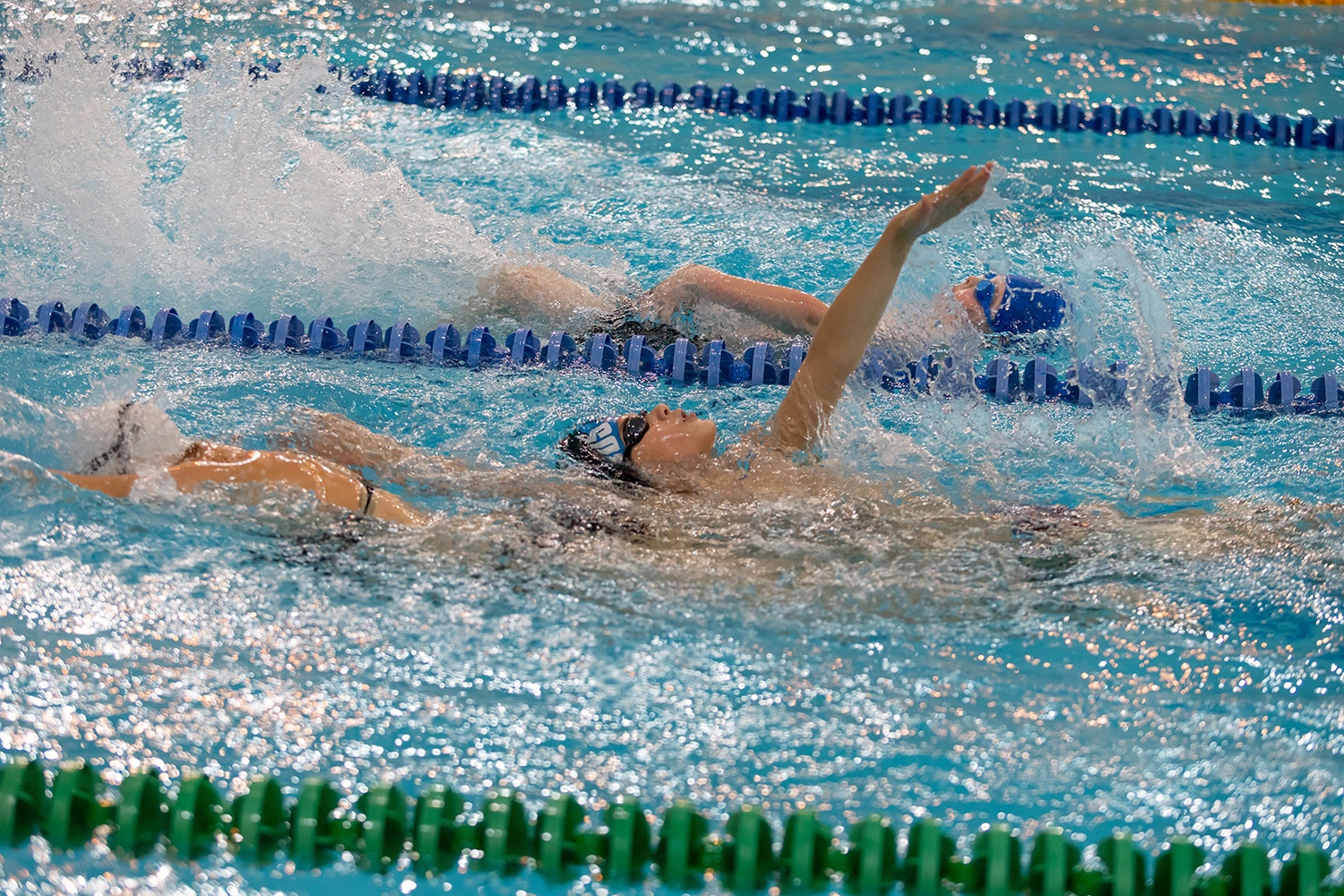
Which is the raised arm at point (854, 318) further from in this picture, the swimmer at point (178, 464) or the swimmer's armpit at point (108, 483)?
the swimmer's armpit at point (108, 483)

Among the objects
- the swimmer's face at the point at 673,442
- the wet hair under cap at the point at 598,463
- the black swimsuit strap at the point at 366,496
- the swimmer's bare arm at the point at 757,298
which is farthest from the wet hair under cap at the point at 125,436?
the swimmer's bare arm at the point at 757,298

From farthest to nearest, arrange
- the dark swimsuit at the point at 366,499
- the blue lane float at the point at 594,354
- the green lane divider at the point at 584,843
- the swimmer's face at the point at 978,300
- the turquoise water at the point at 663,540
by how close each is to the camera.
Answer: the swimmer's face at the point at 978,300
the blue lane float at the point at 594,354
the dark swimsuit at the point at 366,499
the turquoise water at the point at 663,540
the green lane divider at the point at 584,843

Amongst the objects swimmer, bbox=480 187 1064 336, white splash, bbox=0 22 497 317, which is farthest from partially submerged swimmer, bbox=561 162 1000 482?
white splash, bbox=0 22 497 317

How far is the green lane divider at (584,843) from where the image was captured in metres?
1.93

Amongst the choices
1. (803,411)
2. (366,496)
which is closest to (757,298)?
(803,411)

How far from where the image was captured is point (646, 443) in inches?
113

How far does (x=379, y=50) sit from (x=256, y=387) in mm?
3740

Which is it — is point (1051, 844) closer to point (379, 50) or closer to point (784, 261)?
point (784, 261)

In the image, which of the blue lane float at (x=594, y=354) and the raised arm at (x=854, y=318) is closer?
the raised arm at (x=854, y=318)

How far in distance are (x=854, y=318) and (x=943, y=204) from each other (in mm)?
323

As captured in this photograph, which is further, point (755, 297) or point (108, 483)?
point (755, 297)

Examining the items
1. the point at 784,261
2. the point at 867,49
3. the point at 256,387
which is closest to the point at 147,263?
the point at 256,387

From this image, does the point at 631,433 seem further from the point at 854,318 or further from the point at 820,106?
the point at 820,106

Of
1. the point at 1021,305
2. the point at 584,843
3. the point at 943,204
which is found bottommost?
the point at 584,843
